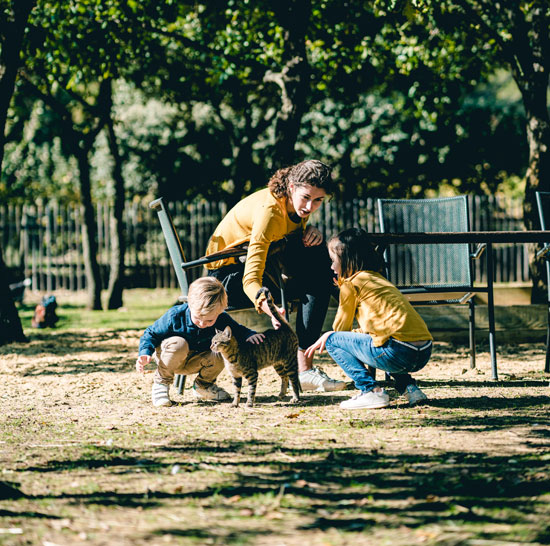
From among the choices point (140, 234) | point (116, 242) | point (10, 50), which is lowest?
point (116, 242)

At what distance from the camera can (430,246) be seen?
6.21 m

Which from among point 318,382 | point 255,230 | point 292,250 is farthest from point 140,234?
point 255,230

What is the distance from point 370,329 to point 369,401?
0.42 m

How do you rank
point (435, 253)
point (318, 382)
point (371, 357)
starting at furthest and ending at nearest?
point (435, 253)
point (318, 382)
point (371, 357)

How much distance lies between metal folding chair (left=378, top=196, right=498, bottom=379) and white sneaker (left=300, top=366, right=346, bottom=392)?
3.41ft

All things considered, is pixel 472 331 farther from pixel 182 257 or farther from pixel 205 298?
pixel 205 298

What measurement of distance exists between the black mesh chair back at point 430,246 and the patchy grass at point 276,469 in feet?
3.28

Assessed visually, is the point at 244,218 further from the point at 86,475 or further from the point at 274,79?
the point at 274,79

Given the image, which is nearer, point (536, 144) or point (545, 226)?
point (545, 226)

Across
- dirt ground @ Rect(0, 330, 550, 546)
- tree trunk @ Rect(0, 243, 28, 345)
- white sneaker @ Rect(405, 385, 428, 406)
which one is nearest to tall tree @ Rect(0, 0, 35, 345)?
tree trunk @ Rect(0, 243, 28, 345)

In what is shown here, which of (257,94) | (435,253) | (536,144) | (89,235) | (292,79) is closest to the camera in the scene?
(435,253)

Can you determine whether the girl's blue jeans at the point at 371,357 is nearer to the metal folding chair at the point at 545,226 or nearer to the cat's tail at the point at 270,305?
the cat's tail at the point at 270,305

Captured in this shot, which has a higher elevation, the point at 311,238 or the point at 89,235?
the point at 89,235

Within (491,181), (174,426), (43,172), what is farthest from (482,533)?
(43,172)
